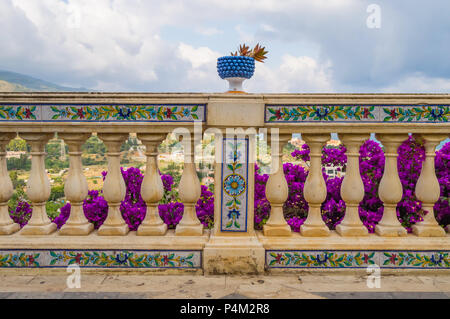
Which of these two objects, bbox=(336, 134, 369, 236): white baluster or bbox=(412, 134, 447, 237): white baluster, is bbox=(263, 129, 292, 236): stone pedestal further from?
bbox=(412, 134, 447, 237): white baluster

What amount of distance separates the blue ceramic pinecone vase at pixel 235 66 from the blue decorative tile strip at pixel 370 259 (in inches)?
60.0

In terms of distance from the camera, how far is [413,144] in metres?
4.02

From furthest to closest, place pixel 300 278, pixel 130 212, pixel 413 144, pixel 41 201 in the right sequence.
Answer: pixel 413 144, pixel 130 212, pixel 41 201, pixel 300 278

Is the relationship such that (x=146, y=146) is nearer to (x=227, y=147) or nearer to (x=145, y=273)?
(x=227, y=147)

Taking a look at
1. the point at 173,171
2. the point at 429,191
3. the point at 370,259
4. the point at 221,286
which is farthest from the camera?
the point at 173,171

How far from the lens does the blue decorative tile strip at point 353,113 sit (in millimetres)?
2939

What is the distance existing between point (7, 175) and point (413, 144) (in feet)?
13.3

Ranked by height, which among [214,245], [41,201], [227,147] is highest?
[227,147]

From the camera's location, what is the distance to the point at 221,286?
8.99 feet

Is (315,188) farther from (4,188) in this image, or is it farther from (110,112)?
(4,188)

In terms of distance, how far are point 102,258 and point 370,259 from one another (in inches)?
87.0

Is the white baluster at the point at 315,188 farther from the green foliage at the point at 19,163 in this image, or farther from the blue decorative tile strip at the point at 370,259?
the green foliage at the point at 19,163

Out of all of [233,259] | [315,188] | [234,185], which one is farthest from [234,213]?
[315,188]

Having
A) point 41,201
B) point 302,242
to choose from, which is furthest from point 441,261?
point 41,201
